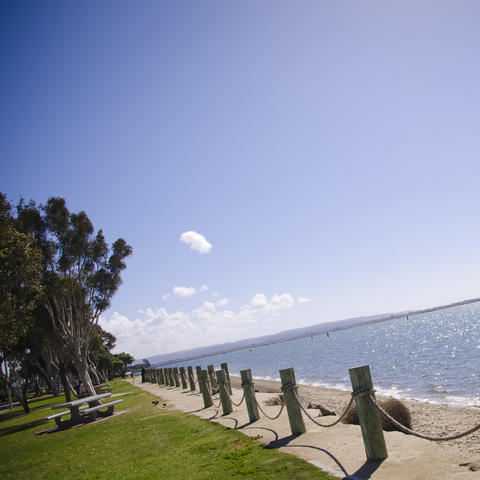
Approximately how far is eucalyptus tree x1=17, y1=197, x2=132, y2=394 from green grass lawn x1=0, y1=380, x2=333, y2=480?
10.5 m

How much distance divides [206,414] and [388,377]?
20558 millimetres

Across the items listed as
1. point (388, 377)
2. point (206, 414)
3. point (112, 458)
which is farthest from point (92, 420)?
point (388, 377)

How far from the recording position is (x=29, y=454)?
1055 cm

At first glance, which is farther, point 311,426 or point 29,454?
point 29,454

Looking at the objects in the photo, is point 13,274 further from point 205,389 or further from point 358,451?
point 358,451

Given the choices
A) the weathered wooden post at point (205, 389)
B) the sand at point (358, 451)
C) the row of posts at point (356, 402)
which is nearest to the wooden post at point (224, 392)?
the row of posts at point (356, 402)

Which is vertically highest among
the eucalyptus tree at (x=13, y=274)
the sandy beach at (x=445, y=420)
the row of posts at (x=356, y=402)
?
the eucalyptus tree at (x=13, y=274)

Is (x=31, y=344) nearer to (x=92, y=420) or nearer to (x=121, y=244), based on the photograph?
(x=121, y=244)

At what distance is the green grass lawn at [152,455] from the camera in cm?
547

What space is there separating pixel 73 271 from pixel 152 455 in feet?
59.4

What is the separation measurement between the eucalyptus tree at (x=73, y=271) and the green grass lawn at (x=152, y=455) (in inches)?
413

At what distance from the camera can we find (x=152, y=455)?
732 cm

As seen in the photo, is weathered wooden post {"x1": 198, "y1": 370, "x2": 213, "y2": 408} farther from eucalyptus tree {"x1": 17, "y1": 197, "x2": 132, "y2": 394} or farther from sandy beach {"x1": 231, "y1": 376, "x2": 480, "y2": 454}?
eucalyptus tree {"x1": 17, "y1": 197, "x2": 132, "y2": 394}

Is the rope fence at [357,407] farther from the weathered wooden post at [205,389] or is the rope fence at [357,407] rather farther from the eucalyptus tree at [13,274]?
the eucalyptus tree at [13,274]
